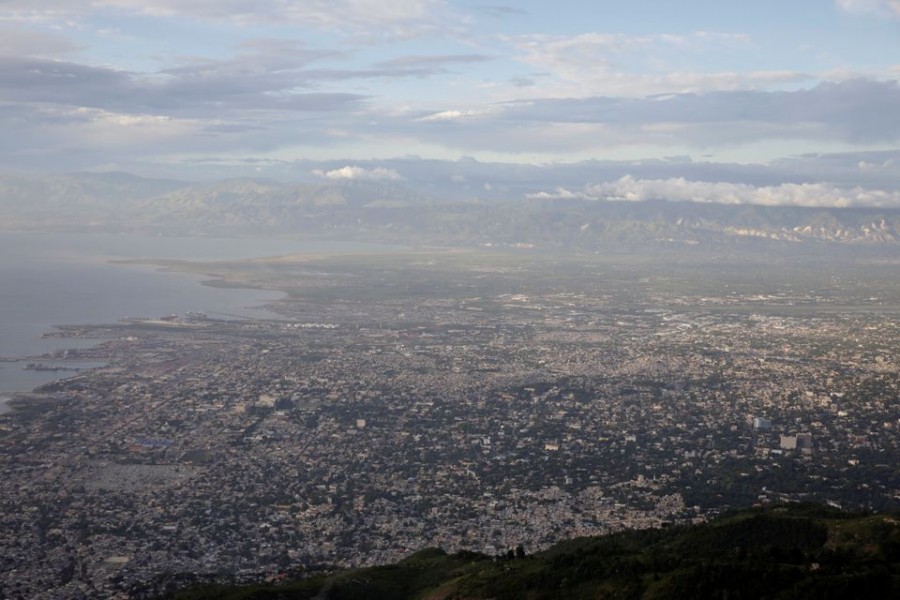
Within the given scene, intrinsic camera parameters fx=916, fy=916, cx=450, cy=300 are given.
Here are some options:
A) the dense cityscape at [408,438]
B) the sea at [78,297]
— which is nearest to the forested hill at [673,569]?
the dense cityscape at [408,438]

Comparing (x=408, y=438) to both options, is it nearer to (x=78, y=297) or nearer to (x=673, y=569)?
(x=673, y=569)

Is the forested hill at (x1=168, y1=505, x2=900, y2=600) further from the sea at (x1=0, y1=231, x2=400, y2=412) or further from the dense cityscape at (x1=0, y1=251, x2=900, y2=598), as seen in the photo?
the sea at (x1=0, y1=231, x2=400, y2=412)

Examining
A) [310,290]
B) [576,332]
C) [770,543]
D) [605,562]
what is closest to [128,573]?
[605,562]

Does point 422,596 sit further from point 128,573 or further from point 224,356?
point 224,356

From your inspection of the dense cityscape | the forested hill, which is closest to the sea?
the dense cityscape

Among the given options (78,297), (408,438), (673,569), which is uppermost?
(78,297)

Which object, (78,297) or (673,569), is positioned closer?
(673,569)

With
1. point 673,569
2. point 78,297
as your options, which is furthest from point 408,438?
point 78,297
